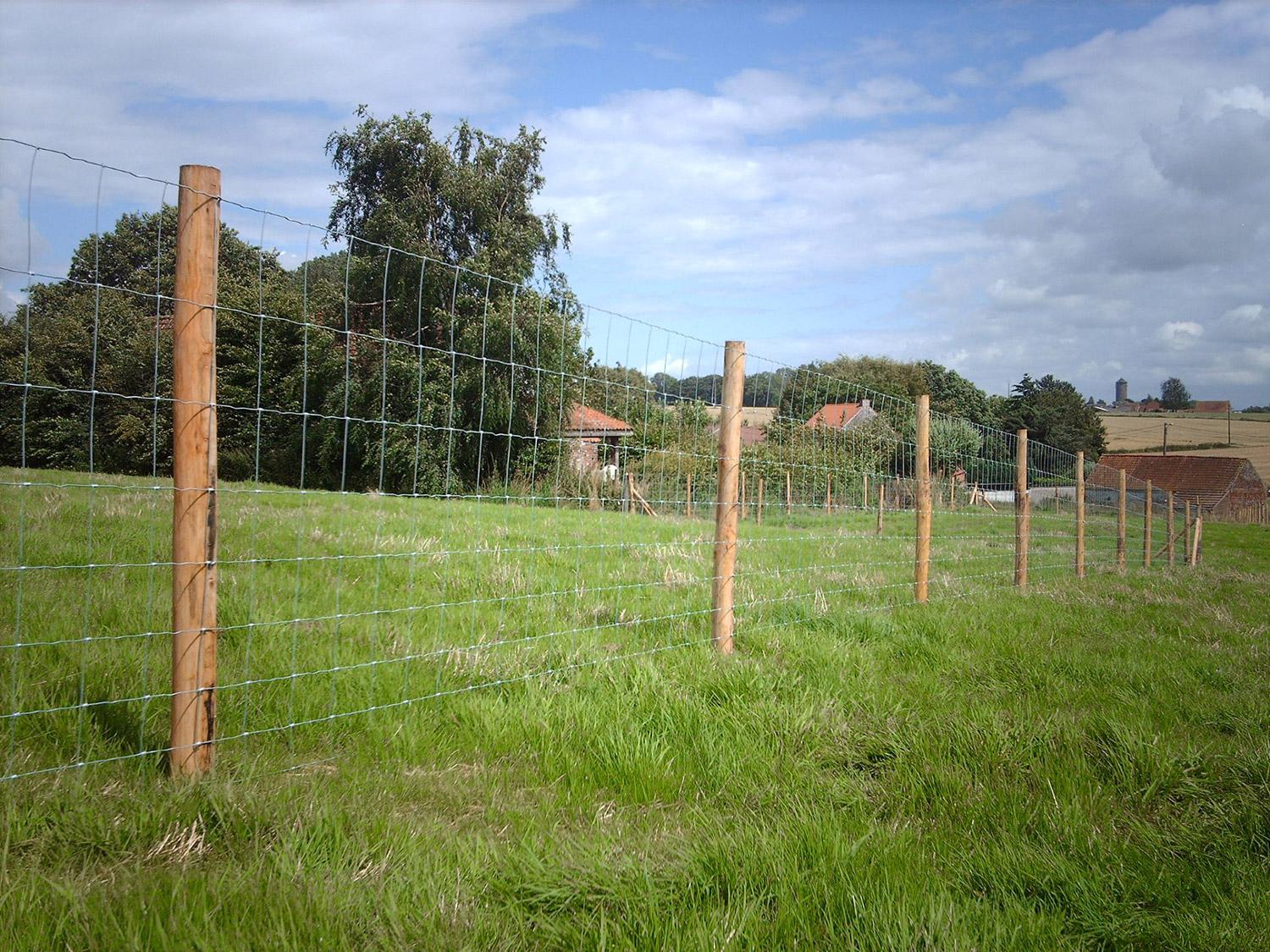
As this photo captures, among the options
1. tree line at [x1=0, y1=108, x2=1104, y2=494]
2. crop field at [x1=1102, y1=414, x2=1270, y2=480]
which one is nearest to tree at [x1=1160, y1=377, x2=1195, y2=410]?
crop field at [x1=1102, y1=414, x2=1270, y2=480]

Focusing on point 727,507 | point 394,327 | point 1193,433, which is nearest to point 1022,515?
point 727,507

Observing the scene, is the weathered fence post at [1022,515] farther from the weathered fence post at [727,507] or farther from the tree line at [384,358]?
the weathered fence post at [727,507]

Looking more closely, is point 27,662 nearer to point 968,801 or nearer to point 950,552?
point 968,801

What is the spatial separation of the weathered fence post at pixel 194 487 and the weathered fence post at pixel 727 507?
3198 mm

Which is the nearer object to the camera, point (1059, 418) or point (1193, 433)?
point (1059, 418)

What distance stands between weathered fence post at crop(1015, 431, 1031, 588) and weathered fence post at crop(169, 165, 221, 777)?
8394 mm

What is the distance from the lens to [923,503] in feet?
26.8

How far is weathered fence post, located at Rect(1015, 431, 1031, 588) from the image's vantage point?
956 cm

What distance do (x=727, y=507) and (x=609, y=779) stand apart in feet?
7.86

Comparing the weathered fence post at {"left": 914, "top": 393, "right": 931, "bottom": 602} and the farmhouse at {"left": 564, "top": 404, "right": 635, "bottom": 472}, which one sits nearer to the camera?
the farmhouse at {"left": 564, "top": 404, "right": 635, "bottom": 472}

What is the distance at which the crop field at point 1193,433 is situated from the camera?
83188 millimetres

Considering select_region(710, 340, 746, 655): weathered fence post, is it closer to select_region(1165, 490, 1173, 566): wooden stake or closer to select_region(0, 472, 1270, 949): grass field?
select_region(0, 472, 1270, 949): grass field

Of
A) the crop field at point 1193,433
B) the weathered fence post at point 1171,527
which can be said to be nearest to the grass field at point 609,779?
the weathered fence post at point 1171,527

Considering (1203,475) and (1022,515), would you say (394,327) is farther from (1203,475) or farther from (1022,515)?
(1203,475)
